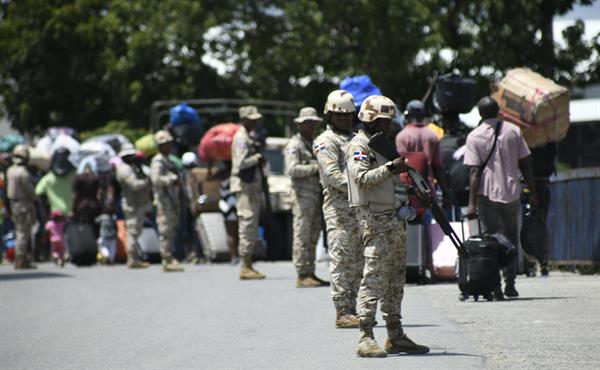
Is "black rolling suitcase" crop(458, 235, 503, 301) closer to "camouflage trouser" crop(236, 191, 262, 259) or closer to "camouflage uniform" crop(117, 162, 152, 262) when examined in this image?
"camouflage trouser" crop(236, 191, 262, 259)

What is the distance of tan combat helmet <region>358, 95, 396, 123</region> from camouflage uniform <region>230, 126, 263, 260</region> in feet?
25.2

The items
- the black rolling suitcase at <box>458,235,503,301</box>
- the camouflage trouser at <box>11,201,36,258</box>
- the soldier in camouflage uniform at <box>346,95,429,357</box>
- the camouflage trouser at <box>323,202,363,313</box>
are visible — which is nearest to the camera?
the soldier in camouflage uniform at <box>346,95,429,357</box>

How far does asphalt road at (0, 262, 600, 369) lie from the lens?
10109mm

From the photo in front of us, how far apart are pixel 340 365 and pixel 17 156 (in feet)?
50.7

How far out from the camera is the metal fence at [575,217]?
59.5ft

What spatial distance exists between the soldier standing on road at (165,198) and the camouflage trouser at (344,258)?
368 inches

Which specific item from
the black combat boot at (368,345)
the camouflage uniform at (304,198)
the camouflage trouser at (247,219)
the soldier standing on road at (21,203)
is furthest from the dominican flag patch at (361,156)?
the soldier standing on road at (21,203)

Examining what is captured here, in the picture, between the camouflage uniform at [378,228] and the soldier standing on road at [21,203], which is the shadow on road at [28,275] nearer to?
the soldier standing on road at [21,203]

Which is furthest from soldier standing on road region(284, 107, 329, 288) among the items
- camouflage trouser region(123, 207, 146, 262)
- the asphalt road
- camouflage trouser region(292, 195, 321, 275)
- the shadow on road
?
camouflage trouser region(123, 207, 146, 262)

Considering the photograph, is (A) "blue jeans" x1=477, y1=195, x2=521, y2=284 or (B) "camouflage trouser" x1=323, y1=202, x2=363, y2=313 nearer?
(B) "camouflage trouser" x1=323, y1=202, x2=363, y2=313

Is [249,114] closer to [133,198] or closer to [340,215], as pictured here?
[340,215]

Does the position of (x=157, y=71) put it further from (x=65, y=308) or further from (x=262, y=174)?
(x=65, y=308)

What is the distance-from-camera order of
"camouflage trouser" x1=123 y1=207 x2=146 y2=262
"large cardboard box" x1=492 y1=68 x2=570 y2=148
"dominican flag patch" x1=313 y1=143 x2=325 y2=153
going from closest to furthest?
"dominican flag patch" x1=313 y1=143 x2=325 y2=153
"large cardboard box" x1=492 y1=68 x2=570 y2=148
"camouflage trouser" x1=123 y1=207 x2=146 y2=262

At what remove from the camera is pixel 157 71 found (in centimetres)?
4291
